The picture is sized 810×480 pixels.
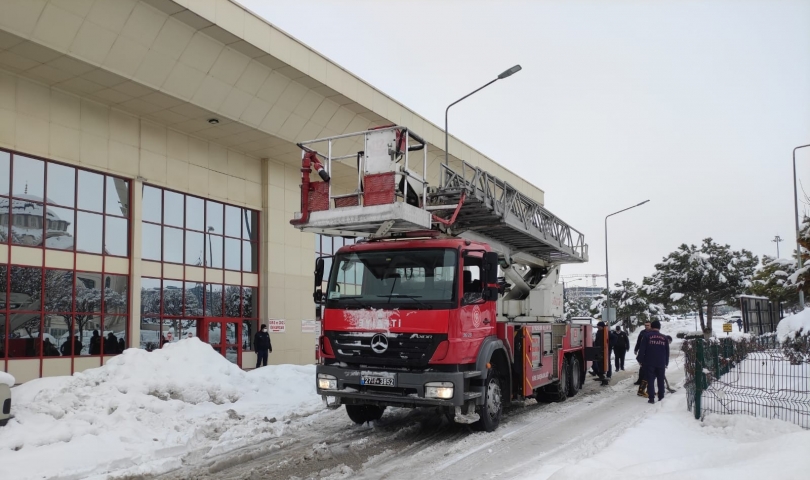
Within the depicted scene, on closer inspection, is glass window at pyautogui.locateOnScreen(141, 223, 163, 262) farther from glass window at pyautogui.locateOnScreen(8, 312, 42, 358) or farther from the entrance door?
glass window at pyautogui.locateOnScreen(8, 312, 42, 358)

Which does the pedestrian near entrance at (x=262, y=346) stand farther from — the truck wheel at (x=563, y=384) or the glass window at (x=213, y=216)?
the truck wheel at (x=563, y=384)

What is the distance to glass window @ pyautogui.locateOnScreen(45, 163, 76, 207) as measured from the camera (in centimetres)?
1691

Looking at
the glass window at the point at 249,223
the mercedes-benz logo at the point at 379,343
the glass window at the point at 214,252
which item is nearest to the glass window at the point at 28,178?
the glass window at the point at 214,252

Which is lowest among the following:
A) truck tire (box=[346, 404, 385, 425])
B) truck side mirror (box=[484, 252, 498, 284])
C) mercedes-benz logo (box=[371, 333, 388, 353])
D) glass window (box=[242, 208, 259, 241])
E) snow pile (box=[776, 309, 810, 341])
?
truck tire (box=[346, 404, 385, 425])

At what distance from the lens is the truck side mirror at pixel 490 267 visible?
962cm

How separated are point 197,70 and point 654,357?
46.3ft

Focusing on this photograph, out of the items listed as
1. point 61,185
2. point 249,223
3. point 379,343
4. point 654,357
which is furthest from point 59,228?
point 654,357

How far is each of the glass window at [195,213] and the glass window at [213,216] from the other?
19 centimetres

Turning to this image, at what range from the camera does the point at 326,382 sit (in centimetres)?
938

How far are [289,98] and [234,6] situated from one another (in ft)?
12.9

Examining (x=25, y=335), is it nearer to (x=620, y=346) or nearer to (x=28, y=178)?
(x=28, y=178)

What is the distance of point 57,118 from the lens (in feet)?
55.6

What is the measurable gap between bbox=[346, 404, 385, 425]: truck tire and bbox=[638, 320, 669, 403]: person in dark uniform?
5.69 metres

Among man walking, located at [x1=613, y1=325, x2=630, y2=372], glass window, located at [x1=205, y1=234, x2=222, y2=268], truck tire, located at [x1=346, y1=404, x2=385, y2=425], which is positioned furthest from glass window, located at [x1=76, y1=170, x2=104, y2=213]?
man walking, located at [x1=613, y1=325, x2=630, y2=372]
